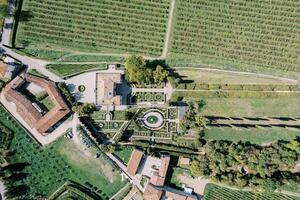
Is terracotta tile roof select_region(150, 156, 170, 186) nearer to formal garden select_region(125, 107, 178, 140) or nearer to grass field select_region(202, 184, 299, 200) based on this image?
formal garden select_region(125, 107, 178, 140)

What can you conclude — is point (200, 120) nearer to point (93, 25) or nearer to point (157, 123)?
point (157, 123)

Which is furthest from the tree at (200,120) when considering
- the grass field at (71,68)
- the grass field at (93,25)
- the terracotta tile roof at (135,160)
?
the grass field at (71,68)

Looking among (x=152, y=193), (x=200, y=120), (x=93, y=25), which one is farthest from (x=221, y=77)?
(x=93, y=25)

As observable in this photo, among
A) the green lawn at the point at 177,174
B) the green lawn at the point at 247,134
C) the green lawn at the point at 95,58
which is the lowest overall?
the green lawn at the point at 177,174

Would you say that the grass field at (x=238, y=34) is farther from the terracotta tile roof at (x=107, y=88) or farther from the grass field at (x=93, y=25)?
the terracotta tile roof at (x=107, y=88)

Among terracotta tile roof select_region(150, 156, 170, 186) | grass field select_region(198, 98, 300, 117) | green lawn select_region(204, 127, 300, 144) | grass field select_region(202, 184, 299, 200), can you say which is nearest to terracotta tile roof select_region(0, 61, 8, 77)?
terracotta tile roof select_region(150, 156, 170, 186)

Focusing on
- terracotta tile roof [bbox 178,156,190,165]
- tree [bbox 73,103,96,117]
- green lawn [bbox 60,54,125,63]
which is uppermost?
green lawn [bbox 60,54,125,63]
